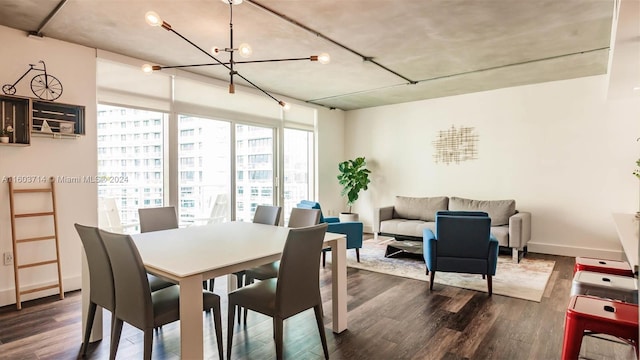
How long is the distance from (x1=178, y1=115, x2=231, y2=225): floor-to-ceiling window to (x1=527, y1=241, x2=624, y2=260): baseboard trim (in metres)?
4.87

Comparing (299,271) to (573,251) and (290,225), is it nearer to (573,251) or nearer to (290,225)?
(290,225)

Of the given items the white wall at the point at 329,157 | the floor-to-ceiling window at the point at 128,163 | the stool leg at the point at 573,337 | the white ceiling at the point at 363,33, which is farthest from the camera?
the white wall at the point at 329,157

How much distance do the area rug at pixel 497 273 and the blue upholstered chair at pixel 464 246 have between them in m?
0.37

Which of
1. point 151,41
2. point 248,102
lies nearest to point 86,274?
point 151,41

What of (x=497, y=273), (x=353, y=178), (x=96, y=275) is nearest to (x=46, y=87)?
(x=96, y=275)

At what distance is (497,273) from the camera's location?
177 inches

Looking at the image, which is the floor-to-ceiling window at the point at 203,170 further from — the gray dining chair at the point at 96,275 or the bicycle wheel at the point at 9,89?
the gray dining chair at the point at 96,275

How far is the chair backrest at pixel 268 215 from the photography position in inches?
146

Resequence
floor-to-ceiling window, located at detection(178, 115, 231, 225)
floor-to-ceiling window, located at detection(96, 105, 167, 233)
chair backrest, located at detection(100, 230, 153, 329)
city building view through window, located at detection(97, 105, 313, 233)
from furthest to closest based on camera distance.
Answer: floor-to-ceiling window, located at detection(178, 115, 231, 225)
city building view through window, located at detection(97, 105, 313, 233)
floor-to-ceiling window, located at detection(96, 105, 167, 233)
chair backrest, located at detection(100, 230, 153, 329)

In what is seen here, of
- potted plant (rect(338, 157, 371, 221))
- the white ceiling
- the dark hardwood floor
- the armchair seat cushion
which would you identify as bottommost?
the dark hardwood floor

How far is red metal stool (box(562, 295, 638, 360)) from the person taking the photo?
68.5 inches

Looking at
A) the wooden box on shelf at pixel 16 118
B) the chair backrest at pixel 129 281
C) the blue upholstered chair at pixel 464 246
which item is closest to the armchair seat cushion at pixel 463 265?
the blue upholstered chair at pixel 464 246

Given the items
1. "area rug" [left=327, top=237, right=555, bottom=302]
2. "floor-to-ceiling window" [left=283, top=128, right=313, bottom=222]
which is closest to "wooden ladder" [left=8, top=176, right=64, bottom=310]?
Result: "area rug" [left=327, top=237, right=555, bottom=302]

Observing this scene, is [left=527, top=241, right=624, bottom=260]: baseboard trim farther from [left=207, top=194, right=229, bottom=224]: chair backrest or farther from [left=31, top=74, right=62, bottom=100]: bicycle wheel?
[left=31, top=74, right=62, bottom=100]: bicycle wheel
